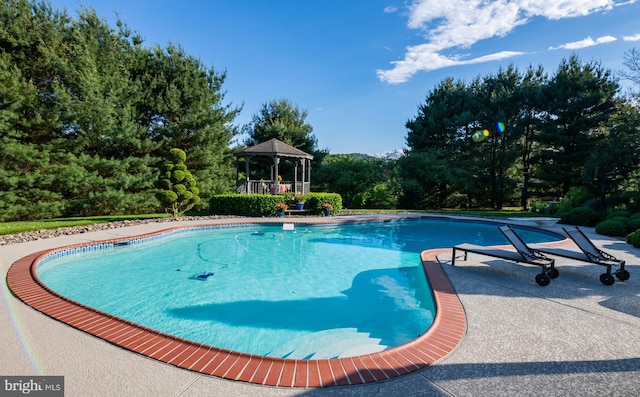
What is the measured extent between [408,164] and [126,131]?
65.4 feet

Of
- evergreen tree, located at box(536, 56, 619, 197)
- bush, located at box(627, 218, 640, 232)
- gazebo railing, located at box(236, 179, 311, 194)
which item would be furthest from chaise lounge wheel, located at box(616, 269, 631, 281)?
evergreen tree, located at box(536, 56, 619, 197)

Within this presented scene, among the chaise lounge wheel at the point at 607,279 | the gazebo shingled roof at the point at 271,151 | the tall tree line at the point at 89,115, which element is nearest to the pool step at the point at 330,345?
the chaise lounge wheel at the point at 607,279

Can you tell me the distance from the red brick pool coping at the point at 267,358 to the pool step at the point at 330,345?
3.17 ft

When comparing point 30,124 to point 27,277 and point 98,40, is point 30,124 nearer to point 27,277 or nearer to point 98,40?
point 98,40

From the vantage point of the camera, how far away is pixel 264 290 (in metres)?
6.12

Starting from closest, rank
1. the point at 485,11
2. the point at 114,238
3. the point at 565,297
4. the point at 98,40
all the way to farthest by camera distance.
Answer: the point at 565,297, the point at 114,238, the point at 485,11, the point at 98,40

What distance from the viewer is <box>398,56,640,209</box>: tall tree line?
20328 millimetres

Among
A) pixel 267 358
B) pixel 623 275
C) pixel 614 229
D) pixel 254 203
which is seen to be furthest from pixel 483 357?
pixel 254 203

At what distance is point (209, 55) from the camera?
22.0 meters

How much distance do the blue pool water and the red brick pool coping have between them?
35.0 inches

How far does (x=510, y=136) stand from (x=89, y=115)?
92.7ft

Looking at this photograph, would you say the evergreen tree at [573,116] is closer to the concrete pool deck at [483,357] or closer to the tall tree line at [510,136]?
the tall tree line at [510,136]

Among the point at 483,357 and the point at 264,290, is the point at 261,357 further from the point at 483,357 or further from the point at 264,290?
the point at 264,290

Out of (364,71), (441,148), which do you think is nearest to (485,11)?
(364,71)
